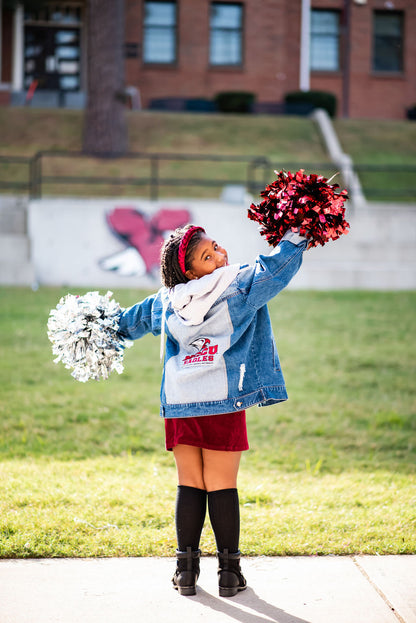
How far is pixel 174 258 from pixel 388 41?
2515 centimetres

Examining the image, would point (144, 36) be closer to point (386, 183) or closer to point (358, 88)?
point (358, 88)

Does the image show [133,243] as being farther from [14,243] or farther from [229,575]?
[229,575]

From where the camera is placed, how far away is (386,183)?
1694 centimetres

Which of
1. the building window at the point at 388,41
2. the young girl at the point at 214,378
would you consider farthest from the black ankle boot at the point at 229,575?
the building window at the point at 388,41

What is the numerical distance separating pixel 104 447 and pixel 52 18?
22.3m

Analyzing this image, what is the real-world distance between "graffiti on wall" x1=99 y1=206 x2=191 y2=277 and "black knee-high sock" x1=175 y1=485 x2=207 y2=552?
31.9 feet

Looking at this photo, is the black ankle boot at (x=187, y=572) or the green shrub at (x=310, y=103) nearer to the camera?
the black ankle boot at (x=187, y=572)

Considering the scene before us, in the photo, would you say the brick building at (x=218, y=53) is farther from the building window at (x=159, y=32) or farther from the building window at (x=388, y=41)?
the building window at (x=388, y=41)

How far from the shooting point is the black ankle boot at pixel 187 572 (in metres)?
2.81

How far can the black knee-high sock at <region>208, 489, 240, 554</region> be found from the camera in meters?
2.83

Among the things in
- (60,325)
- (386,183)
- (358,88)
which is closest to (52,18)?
(358,88)

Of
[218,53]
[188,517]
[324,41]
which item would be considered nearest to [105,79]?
[218,53]

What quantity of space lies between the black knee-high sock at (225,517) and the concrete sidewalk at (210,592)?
190 mm

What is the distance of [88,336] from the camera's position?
3219 mm
